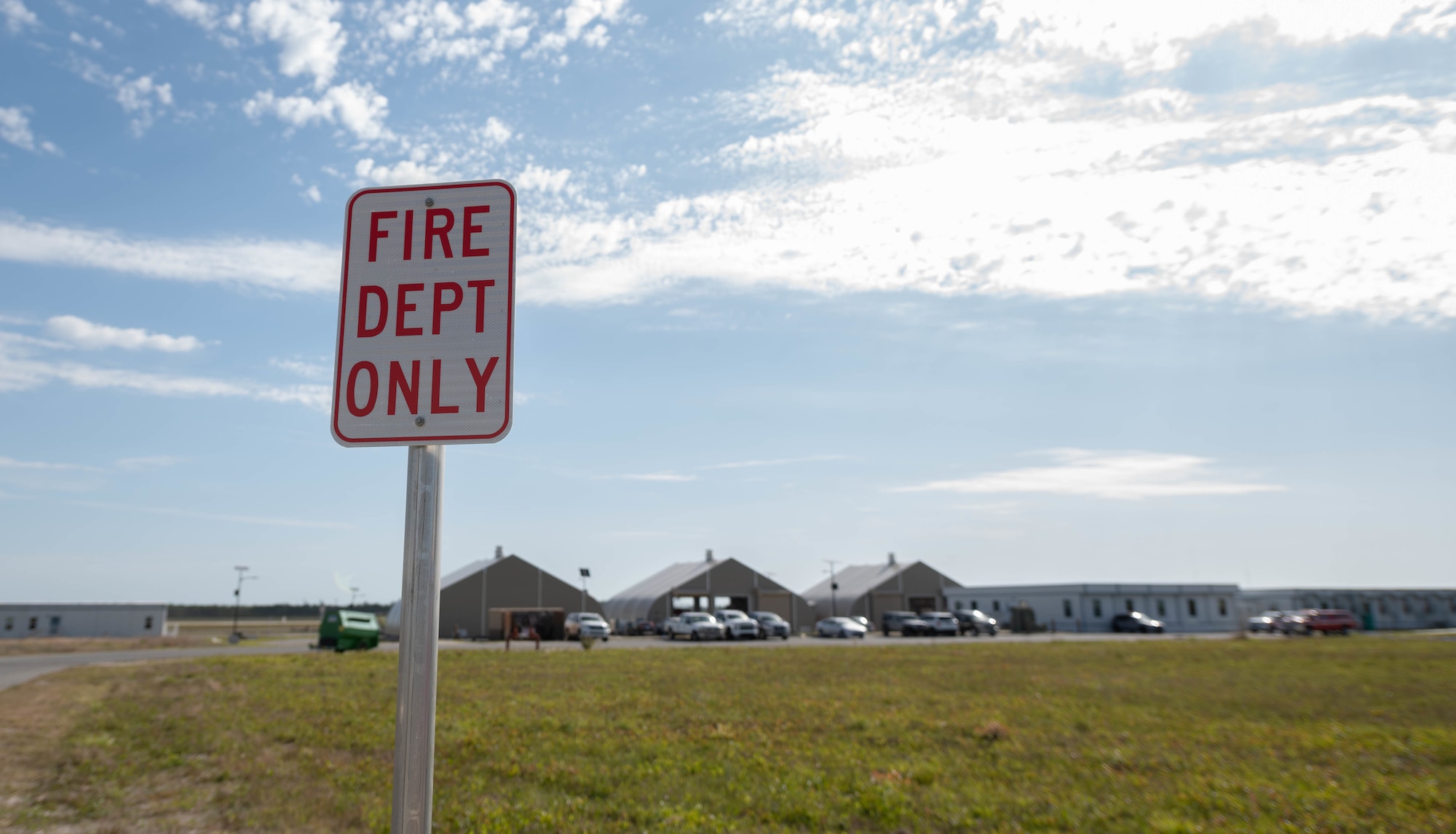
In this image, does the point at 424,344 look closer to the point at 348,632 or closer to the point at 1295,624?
the point at 348,632

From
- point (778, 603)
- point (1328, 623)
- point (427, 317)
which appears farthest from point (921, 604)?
point (427, 317)

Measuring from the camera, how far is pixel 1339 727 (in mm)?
12852

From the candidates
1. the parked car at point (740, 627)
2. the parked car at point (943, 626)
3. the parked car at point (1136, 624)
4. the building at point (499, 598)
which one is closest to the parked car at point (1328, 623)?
the parked car at point (1136, 624)

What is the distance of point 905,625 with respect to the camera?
203ft

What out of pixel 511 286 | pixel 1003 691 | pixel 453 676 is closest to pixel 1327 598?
Result: pixel 1003 691

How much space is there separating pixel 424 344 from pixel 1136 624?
239ft

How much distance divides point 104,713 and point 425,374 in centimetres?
1637

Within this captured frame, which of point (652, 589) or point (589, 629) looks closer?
point (589, 629)

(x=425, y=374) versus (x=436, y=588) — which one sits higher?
(x=425, y=374)

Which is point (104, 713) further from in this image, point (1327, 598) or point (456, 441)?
point (1327, 598)

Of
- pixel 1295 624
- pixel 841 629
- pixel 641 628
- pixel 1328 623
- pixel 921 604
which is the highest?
pixel 921 604

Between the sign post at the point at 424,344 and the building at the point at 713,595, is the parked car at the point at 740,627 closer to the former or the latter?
the building at the point at 713,595

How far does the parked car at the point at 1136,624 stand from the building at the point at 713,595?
24.6 m

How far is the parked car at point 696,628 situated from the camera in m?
53.0
